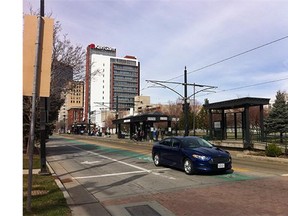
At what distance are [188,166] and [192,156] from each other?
46 cm

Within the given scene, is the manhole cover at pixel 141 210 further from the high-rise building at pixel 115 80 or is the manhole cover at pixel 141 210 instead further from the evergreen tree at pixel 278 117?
the high-rise building at pixel 115 80

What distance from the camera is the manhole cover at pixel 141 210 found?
24.8 feet

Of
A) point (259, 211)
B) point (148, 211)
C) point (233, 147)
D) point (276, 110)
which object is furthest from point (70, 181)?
point (276, 110)

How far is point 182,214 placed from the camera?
7.46 m

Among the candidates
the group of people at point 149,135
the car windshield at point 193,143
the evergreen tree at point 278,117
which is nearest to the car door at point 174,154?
the car windshield at point 193,143

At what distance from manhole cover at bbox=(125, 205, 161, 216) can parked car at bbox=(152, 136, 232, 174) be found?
5.07 metres

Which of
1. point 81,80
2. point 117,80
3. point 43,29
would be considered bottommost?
point 43,29

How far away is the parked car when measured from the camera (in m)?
12.8

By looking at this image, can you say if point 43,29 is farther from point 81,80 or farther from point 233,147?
point 233,147

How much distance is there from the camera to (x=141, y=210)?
788 cm

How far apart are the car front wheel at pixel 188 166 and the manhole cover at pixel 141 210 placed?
203 inches

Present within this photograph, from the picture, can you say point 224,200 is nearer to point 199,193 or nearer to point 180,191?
point 199,193
